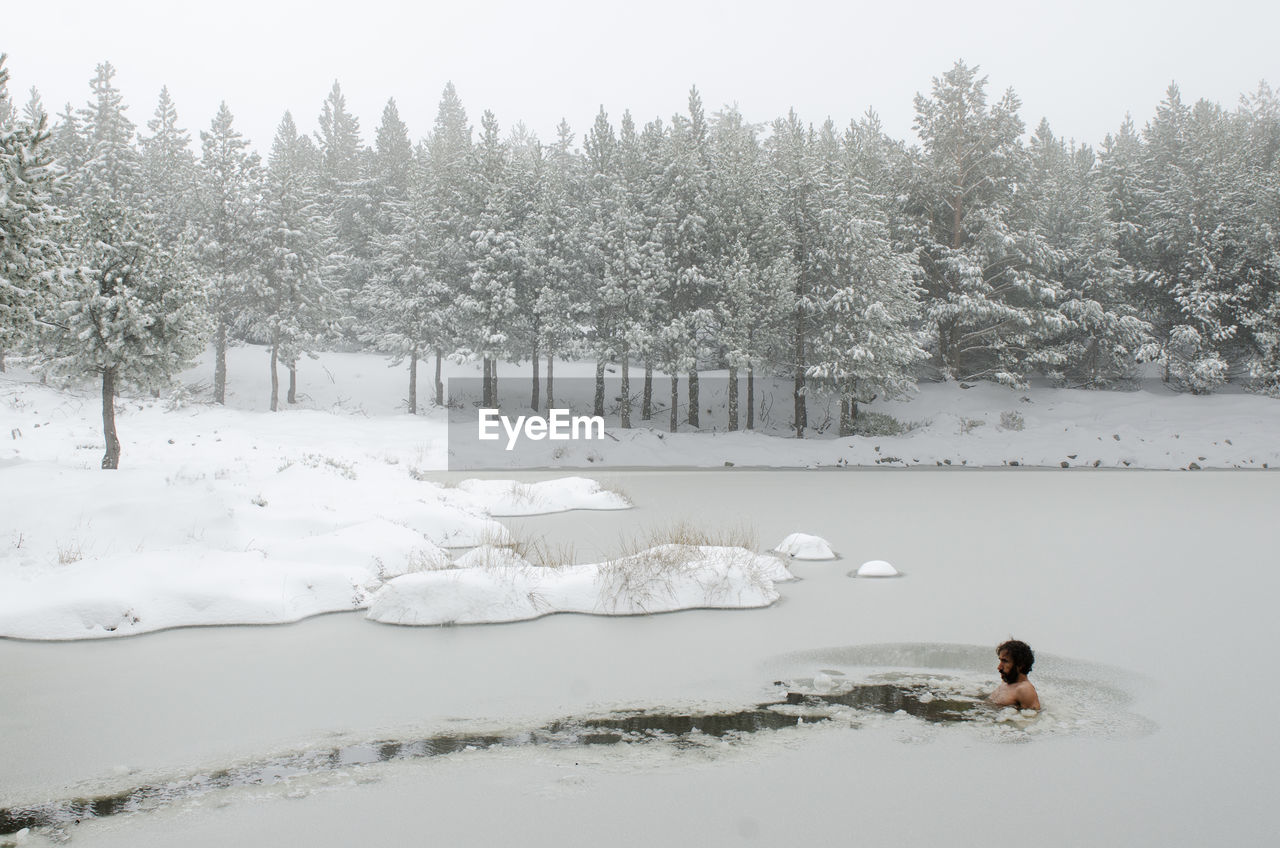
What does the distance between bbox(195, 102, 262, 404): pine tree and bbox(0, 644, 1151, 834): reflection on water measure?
134 ft

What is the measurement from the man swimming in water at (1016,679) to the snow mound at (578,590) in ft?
14.7

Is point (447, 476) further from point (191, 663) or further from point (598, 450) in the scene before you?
point (191, 663)

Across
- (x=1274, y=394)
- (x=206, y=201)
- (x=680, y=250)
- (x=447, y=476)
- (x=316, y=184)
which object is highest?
(x=316, y=184)

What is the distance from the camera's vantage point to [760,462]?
36156mm

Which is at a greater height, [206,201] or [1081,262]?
[206,201]

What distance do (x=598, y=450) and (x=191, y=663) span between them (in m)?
27.7

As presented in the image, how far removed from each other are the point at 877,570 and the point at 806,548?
2.02m

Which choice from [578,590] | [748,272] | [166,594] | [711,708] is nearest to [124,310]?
[166,594]

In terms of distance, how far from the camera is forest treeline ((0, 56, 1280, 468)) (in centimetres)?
3716

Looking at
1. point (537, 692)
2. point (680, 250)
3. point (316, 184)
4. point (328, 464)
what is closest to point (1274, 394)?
point (680, 250)

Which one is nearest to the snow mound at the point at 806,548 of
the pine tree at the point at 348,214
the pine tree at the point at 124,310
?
the pine tree at the point at 124,310

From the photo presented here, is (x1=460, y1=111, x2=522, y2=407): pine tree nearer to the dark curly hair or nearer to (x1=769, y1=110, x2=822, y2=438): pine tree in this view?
(x1=769, y1=110, x2=822, y2=438): pine tree

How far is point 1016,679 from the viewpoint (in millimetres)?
8086

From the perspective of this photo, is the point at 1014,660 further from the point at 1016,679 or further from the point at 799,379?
the point at 799,379
